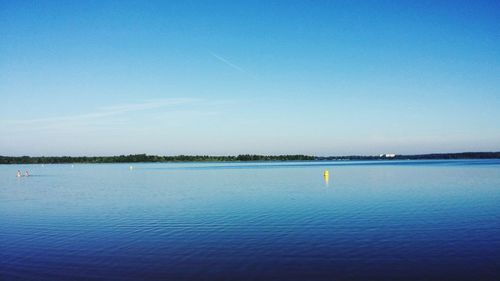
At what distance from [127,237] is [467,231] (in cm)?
1758

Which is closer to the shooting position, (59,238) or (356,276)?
(356,276)

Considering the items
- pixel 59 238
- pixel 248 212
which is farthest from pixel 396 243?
pixel 59 238

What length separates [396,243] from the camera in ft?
57.7

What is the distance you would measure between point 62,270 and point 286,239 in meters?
9.69

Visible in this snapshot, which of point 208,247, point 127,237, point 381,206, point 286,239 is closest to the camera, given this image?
point 208,247

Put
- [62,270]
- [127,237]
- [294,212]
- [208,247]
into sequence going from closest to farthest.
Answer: [62,270] < [208,247] < [127,237] < [294,212]

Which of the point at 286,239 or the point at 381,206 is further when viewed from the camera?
the point at 381,206

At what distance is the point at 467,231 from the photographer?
20.3 metres

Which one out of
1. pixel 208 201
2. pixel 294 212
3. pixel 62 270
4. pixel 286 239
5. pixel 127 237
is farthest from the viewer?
pixel 208 201

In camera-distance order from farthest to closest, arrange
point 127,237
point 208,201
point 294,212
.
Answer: point 208,201
point 294,212
point 127,237

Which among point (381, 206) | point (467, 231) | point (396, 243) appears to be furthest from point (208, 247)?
point (381, 206)

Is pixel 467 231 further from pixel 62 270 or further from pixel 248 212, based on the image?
pixel 62 270

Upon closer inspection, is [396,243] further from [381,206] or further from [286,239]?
[381,206]

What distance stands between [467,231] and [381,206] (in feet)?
33.5
